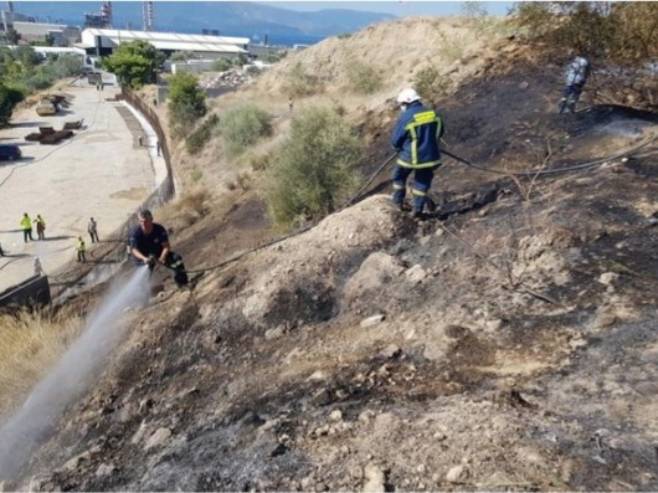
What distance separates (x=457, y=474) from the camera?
3.27 metres

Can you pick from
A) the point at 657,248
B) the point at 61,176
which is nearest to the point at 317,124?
the point at 657,248

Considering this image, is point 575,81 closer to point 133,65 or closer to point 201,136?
point 201,136

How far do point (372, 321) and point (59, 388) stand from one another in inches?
145

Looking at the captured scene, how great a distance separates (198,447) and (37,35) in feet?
638

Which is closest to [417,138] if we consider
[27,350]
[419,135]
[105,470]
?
[419,135]

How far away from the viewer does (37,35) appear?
168 m

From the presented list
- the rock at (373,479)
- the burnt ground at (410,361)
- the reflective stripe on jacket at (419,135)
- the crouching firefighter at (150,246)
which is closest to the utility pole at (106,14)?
the crouching firefighter at (150,246)

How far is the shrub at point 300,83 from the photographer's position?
2883cm

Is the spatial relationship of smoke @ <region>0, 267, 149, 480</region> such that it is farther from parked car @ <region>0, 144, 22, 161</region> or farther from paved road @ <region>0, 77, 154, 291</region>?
parked car @ <region>0, 144, 22, 161</region>

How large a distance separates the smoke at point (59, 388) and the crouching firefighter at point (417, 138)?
400 cm

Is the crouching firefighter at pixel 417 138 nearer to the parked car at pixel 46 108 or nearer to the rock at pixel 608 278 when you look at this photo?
the rock at pixel 608 278

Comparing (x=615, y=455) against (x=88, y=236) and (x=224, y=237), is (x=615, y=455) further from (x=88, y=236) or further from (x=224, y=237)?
(x=88, y=236)

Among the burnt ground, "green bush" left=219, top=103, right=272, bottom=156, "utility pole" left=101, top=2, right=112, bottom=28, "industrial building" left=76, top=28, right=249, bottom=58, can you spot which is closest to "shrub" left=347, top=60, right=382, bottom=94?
"green bush" left=219, top=103, right=272, bottom=156

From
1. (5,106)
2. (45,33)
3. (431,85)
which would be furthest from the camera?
(45,33)
